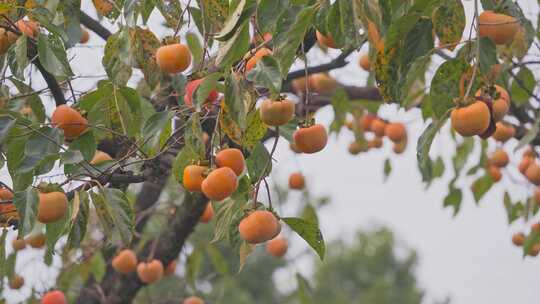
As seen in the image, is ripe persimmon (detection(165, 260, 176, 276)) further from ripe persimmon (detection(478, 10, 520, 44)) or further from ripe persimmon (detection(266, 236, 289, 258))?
ripe persimmon (detection(478, 10, 520, 44))

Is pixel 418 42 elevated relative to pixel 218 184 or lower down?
elevated

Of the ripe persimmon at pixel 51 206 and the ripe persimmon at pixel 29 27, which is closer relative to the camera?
the ripe persimmon at pixel 51 206

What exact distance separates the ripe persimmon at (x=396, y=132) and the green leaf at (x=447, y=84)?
169 centimetres

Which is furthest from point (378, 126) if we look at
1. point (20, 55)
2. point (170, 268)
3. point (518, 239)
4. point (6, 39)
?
point (20, 55)

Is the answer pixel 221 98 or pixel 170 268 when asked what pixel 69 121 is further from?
pixel 170 268

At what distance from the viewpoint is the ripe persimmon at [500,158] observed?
310 cm

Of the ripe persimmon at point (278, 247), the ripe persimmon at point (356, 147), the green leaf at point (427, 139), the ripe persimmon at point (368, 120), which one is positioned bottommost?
the ripe persimmon at point (356, 147)

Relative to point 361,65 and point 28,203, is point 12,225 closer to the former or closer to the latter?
point 28,203

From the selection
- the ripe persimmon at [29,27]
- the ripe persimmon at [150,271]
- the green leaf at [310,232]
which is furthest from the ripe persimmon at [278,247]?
the green leaf at [310,232]

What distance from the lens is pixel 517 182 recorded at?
309cm

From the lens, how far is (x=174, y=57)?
1.65 m

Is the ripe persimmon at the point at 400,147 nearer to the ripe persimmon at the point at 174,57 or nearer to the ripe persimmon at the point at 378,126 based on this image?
the ripe persimmon at the point at 378,126

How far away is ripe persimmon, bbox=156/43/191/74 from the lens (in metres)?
1.65

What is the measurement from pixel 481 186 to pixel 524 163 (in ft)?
1.21
